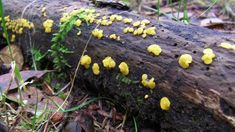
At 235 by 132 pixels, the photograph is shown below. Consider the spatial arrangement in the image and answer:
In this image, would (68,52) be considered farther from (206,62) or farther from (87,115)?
(206,62)

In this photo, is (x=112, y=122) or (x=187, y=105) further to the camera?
(x=112, y=122)

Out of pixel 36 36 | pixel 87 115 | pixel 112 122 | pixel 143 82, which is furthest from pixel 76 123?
pixel 36 36

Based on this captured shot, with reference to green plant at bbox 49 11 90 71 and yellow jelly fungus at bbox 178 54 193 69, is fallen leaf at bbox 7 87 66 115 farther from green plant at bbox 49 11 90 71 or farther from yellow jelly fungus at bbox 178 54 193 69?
yellow jelly fungus at bbox 178 54 193 69

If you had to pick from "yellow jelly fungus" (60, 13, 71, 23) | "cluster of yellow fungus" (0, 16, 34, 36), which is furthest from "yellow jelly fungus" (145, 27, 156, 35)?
"cluster of yellow fungus" (0, 16, 34, 36)

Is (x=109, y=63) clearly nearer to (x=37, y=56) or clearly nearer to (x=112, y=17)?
(x=112, y=17)

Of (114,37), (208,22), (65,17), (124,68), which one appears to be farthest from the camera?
(208,22)

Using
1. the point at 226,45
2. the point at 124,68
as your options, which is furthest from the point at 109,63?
the point at 226,45
